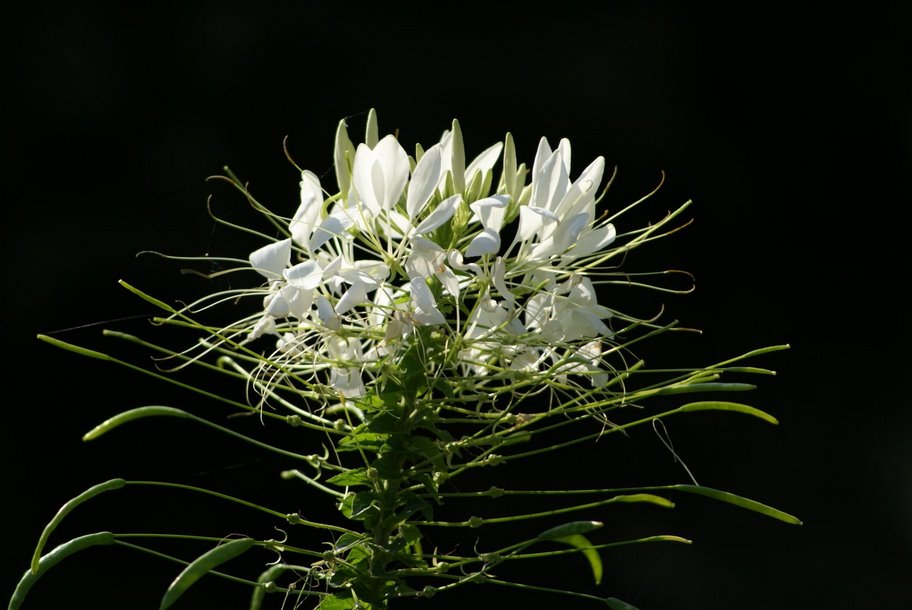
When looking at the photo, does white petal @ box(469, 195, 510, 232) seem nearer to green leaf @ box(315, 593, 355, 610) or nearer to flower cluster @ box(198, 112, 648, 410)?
flower cluster @ box(198, 112, 648, 410)

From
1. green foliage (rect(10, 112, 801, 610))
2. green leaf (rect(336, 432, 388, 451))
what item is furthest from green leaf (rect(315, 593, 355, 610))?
green leaf (rect(336, 432, 388, 451))

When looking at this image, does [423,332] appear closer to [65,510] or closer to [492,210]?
[492,210]

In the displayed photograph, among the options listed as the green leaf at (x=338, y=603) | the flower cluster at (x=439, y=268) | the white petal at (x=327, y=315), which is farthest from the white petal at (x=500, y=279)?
the green leaf at (x=338, y=603)

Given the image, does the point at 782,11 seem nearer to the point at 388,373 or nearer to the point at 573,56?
the point at 573,56

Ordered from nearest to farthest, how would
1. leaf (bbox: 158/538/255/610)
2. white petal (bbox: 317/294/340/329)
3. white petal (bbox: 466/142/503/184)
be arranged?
leaf (bbox: 158/538/255/610) < white petal (bbox: 317/294/340/329) < white petal (bbox: 466/142/503/184)

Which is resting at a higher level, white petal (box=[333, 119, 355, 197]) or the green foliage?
white petal (box=[333, 119, 355, 197])

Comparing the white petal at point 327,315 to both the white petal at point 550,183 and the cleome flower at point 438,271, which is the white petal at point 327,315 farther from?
the white petal at point 550,183
